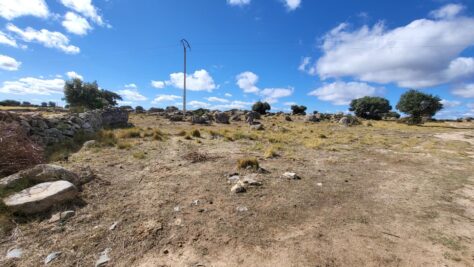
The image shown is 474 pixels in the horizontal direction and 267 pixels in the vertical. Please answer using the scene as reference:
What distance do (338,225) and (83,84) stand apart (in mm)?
40230

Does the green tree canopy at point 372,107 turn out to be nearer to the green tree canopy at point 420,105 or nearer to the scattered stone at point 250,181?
the green tree canopy at point 420,105

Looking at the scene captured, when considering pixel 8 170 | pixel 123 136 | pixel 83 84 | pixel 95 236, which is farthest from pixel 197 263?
pixel 83 84

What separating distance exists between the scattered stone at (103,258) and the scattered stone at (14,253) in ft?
3.91

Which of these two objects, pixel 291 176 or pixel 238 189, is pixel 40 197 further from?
pixel 291 176

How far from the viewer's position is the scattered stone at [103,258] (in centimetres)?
342

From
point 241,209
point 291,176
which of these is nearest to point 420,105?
point 291,176

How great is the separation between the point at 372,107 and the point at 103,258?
6068 centimetres

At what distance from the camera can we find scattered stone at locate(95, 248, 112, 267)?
3.42 metres

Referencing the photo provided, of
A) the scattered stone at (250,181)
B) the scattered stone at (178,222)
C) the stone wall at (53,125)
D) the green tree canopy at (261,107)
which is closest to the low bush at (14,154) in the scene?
the stone wall at (53,125)

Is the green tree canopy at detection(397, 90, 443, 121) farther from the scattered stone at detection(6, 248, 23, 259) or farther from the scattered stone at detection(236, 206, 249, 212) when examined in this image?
the scattered stone at detection(6, 248, 23, 259)

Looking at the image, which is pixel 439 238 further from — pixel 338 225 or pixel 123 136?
pixel 123 136

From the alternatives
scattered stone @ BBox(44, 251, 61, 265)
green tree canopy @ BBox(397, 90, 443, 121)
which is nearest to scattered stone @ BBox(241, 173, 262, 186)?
scattered stone @ BBox(44, 251, 61, 265)

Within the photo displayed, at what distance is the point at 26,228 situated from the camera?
423cm

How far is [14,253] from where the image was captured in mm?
3631
